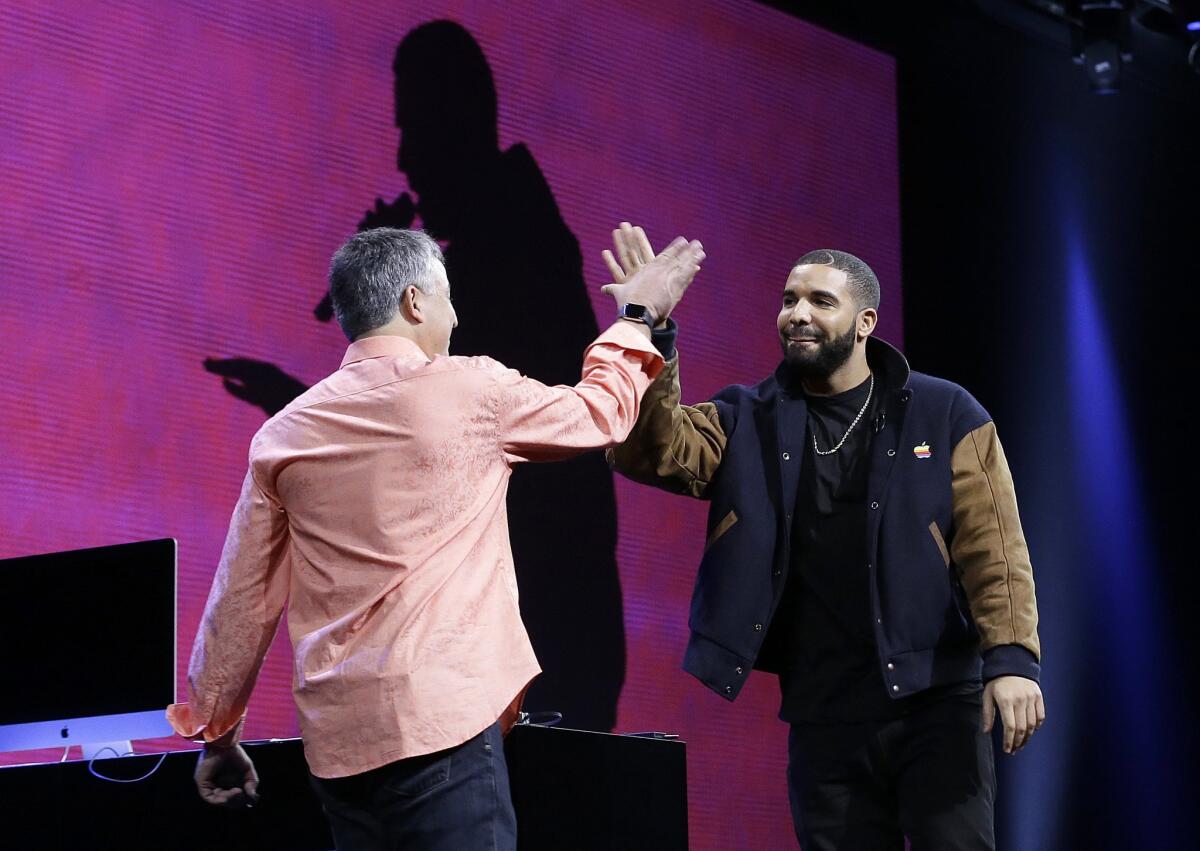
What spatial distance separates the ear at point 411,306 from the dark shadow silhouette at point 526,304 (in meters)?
2.11

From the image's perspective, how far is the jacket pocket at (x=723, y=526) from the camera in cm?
315

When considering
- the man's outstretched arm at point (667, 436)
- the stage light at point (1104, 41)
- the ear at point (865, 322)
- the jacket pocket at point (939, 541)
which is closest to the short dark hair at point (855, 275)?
the ear at point (865, 322)

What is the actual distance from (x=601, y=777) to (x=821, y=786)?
422 mm

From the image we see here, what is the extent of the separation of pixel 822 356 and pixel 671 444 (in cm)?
40

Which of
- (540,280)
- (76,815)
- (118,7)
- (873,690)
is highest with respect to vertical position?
(118,7)

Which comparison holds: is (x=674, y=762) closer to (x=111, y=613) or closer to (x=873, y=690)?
(x=873, y=690)

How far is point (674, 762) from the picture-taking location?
3.26m

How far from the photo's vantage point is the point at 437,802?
7.02 ft

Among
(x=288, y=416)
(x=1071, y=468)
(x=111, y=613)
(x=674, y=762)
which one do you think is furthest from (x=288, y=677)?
(x=1071, y=468)

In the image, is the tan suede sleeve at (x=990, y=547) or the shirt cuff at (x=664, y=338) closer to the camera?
the shirt cuff at (x=664, y=338)

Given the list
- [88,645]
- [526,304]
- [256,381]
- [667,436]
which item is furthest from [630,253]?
[526,304]

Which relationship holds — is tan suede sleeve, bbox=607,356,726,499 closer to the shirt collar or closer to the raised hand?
the raised hand

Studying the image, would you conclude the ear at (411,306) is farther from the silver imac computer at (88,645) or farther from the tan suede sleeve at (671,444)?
the silver imac computer at (88,645)

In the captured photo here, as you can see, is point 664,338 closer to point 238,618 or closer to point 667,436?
point 667,436
